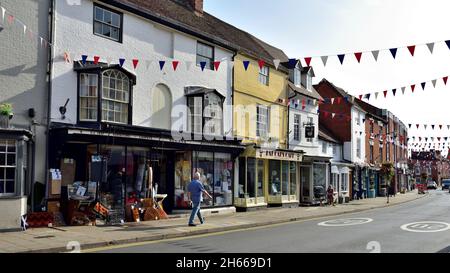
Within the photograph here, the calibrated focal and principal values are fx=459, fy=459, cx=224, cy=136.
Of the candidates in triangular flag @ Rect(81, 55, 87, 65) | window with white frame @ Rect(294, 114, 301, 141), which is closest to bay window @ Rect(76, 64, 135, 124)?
triangular flag @ Rect(81, 55, 87, 65)

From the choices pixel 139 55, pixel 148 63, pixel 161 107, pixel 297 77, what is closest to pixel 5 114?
pixel 148 63

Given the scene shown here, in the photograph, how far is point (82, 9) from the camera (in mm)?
15680

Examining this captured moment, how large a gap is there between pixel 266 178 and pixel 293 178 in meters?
3.02

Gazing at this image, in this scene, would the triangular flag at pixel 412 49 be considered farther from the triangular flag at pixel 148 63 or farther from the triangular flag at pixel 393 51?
the triangular flag at pixel 148 63

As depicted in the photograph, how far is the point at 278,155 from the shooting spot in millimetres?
24859

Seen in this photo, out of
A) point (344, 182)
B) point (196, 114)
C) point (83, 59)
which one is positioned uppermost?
point (83, 59)

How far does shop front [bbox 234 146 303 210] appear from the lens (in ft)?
74.8

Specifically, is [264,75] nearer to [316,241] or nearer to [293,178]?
[293,178]

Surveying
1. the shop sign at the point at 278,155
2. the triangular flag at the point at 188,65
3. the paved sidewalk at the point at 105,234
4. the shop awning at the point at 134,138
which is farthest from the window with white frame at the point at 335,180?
the triangular flag at the point at 188,65

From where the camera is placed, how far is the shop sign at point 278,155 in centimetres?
2323

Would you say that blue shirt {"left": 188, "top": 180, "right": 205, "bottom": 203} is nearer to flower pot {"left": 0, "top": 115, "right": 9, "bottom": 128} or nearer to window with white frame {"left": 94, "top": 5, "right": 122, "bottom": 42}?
flower pot {"left": 0, "top": 115, "right": 9, "bottom": 128}
